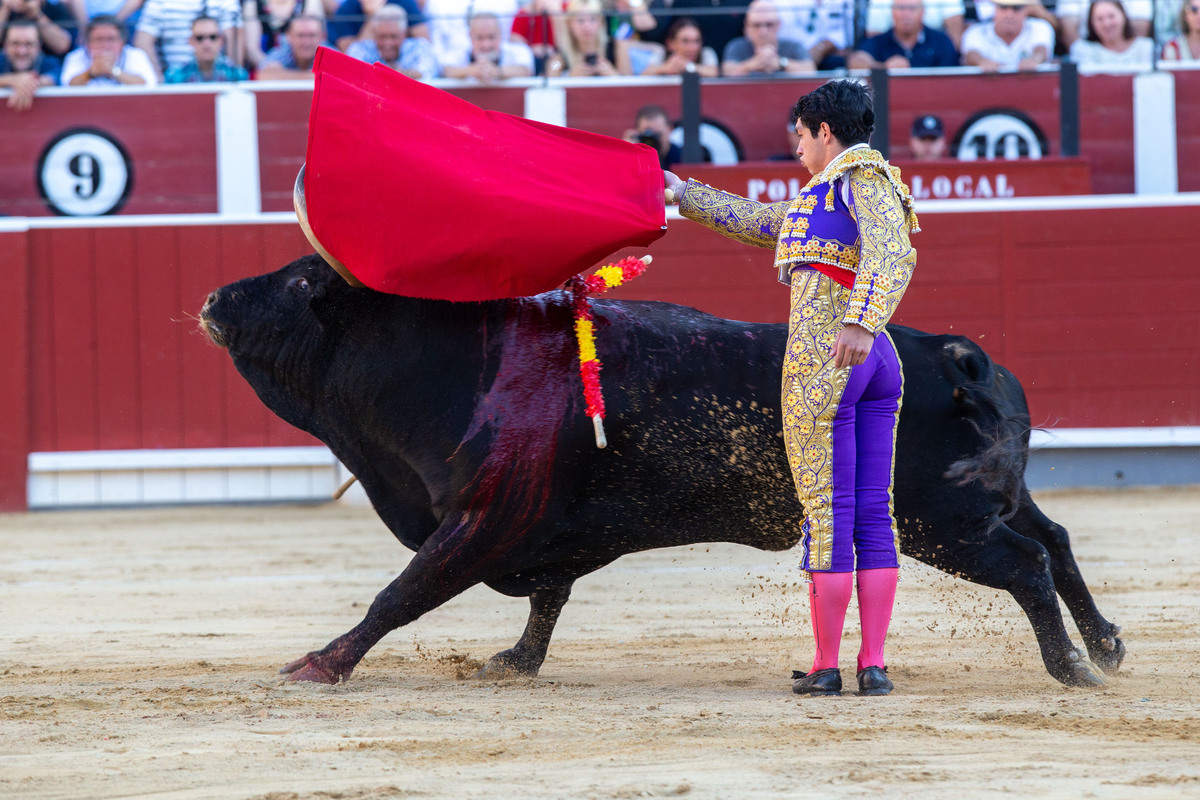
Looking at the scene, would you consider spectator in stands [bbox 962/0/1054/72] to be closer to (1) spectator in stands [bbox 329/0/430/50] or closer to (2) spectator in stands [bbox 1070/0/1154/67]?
(2) spectator in stands [bbox 1070/0/1154/67]

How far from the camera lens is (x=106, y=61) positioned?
26.8 ft

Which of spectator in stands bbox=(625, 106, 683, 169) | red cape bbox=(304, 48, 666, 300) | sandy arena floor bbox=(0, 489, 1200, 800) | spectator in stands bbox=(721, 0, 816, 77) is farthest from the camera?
spectator in stands bbox=(721, 0, 816, 77)

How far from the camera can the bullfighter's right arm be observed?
302 cm

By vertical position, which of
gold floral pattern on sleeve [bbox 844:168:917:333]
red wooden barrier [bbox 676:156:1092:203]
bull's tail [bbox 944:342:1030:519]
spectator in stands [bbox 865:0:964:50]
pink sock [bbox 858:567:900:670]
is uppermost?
spectator in stands [bbox 865:0:964:50]

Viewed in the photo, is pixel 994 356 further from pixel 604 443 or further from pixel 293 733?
pixel 293 733

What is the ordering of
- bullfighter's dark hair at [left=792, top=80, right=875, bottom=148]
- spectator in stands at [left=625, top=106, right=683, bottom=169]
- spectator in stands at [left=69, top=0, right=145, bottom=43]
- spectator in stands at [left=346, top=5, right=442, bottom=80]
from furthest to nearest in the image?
spectator in stands at [left=69, top=0, right=145, bottom=43], spectator in stands at [left=346, top=5, right=442, bottom=80], spectator in stands at [left=625, top=106, right=683, bottom=169], bullfighter's dark hair at [left=792, top=80, right=875, bottom=148]

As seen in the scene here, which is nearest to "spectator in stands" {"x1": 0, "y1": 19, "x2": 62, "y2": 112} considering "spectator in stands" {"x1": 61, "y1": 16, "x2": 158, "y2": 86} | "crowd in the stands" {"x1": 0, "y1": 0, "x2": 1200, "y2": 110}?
→ "crowd in the stands" {"x1": 0, "y1": 0, "x2": 1200, "y2": 110}

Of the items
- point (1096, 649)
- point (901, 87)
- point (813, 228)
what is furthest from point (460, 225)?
point (901, 87)

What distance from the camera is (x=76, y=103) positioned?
8.20 metres

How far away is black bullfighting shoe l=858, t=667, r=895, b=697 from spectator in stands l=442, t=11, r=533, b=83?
5.91 meters

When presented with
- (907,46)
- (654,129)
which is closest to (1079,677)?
(654,129)

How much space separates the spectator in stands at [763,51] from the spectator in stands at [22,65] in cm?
400

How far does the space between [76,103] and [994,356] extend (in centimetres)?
550

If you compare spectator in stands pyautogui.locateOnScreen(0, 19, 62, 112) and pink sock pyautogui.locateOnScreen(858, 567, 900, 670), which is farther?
spectator in stands pyautogui.locateOnScreen(0, 19, 62, 112)
